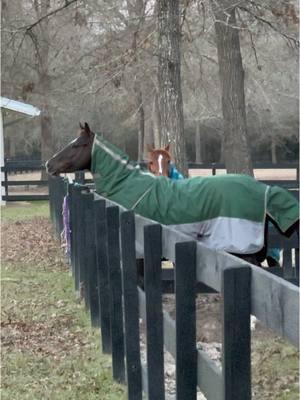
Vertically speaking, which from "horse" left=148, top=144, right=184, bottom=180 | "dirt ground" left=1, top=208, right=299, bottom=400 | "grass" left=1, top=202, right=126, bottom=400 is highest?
"horse" left=148, top=144, right=184, bottom=180

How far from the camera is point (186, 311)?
116 inches

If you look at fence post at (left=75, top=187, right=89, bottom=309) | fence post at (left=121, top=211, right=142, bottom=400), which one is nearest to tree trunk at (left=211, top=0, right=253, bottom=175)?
fence post at (left=75, top=187, right=89, bottom=309)

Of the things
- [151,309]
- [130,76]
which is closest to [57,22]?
[130,76]

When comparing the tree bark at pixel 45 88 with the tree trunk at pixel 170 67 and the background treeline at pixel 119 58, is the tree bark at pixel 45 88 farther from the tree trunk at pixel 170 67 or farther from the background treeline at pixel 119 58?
the tree trunk at pixel 170 67

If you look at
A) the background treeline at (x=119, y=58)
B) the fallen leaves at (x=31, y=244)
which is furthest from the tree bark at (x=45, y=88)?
the fallen leaves at (x=31, y=244)

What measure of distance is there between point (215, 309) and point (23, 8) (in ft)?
58.9

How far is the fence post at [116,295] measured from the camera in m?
4.80

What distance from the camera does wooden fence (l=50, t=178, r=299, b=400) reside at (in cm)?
237

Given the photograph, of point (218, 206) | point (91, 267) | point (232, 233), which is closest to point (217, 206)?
point (218, 206)

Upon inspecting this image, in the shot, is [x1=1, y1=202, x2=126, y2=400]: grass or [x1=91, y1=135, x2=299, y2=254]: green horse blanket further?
[x1=91, y1=135, x2=299, y2=254]: green horse blanket

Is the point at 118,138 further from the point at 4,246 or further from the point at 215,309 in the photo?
the point at 215,309

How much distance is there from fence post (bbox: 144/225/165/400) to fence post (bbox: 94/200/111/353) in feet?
5.44

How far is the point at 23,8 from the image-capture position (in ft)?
74.2

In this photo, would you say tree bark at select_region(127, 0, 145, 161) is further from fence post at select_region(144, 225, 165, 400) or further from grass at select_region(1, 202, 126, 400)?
fence post at select_region(144, 225, 165, 400)
